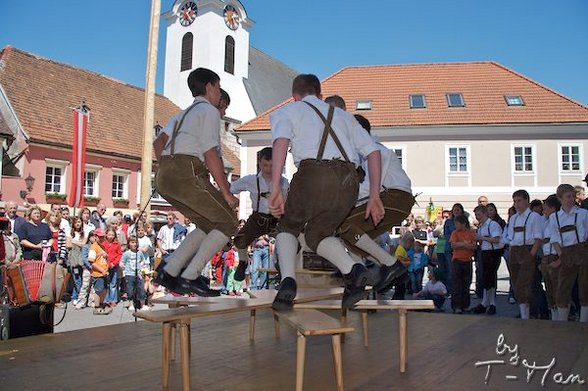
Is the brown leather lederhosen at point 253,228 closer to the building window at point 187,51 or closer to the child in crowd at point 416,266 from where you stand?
the child in crowd at point 416,266

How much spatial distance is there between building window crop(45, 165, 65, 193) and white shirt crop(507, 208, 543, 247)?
22.6 m

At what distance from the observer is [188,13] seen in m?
44.0

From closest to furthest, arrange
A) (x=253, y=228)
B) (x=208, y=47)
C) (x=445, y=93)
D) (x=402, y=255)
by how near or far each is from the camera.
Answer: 1. (x=253, y=228)
2. (x=402, y=255)
3. (x=445, y=93)
4. (x=208, y=47)

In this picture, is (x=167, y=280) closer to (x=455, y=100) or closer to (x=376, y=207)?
(x=376, y=207)

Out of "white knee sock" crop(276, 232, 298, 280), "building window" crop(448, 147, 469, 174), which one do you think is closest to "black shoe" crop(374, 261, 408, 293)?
"white knee sock" crop(276, 232, 298, 280)

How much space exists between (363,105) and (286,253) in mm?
26962

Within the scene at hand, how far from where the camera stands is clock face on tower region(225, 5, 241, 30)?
145 ft

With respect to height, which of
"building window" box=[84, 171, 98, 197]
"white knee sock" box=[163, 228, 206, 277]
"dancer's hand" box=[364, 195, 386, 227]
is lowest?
"white knee sock" box=[163, 228, 206, 277]

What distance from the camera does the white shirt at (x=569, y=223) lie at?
7086 mm

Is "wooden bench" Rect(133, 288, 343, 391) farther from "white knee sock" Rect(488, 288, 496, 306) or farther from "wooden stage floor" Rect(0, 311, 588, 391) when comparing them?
"white knee sock" Rect(488, 288, 496, 306)

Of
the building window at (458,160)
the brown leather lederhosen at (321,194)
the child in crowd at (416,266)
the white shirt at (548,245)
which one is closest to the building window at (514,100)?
the building window at (458,160)

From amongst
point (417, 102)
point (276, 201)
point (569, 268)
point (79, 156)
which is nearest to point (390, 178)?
point (276, 201)

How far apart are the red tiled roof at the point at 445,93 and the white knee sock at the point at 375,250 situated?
79.8 feet

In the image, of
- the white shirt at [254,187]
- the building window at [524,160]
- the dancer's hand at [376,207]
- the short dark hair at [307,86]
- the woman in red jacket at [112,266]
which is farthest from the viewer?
the building window at [524,160]
